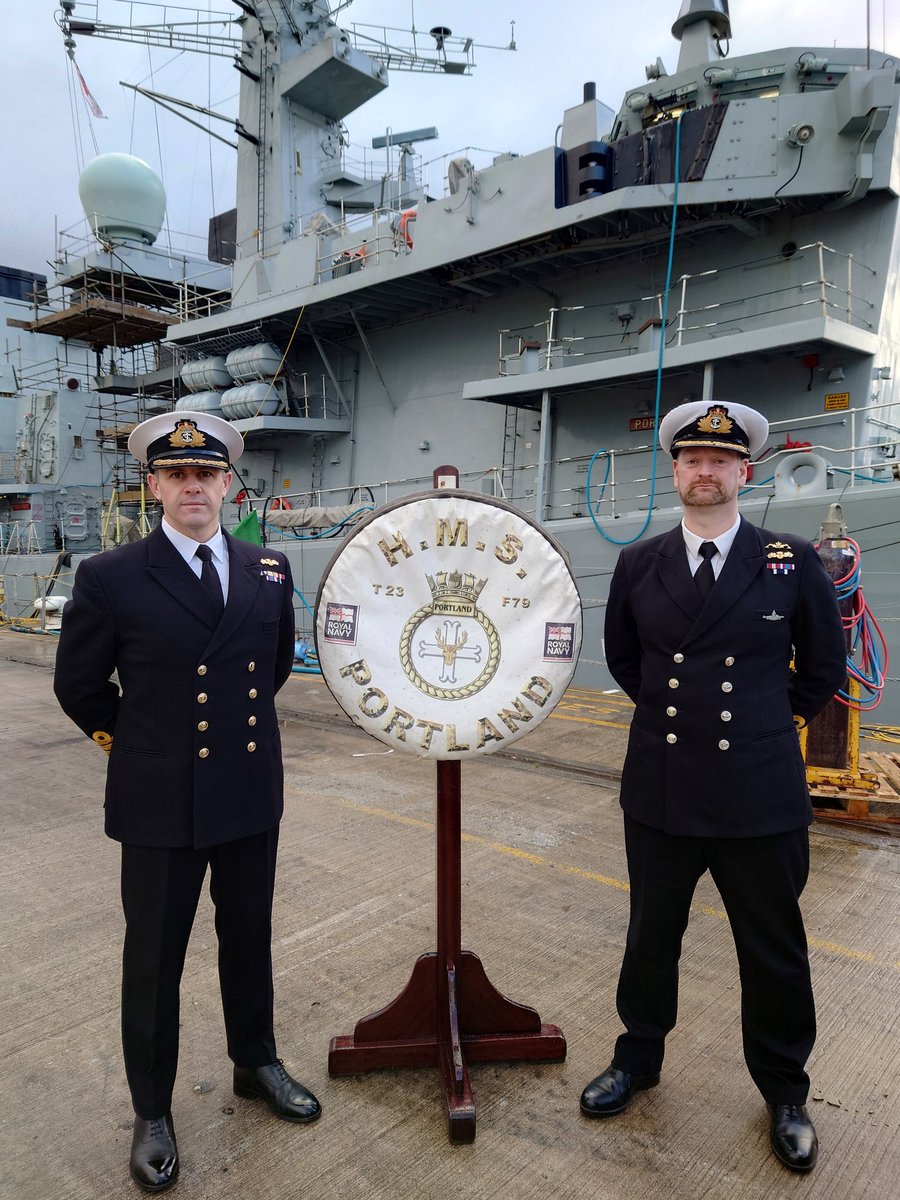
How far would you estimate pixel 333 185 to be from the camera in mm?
16562

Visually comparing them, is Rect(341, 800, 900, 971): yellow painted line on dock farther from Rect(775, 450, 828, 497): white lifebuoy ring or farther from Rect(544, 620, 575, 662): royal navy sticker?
Rect(775, 450, 828, 497): white lifebuoy ring

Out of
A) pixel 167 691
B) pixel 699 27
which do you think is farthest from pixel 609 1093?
pixel 699 27

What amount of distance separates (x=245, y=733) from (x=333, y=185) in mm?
17357

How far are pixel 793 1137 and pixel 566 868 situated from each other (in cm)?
192

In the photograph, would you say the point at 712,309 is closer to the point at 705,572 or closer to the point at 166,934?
the point at 705,572

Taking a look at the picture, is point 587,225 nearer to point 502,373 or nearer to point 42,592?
point 502,373

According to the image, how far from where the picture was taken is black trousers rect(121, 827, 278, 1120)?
1980mm

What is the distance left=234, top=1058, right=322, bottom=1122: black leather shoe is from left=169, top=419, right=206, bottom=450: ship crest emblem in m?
1.78

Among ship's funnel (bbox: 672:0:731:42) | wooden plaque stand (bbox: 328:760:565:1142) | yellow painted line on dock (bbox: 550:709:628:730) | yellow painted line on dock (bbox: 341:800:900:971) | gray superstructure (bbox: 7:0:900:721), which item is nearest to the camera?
wooden plaque stand (bbox: 328:760:565:1142)

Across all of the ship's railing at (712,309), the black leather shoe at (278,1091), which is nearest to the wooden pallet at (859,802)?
the black leather shoe at (278,1091)

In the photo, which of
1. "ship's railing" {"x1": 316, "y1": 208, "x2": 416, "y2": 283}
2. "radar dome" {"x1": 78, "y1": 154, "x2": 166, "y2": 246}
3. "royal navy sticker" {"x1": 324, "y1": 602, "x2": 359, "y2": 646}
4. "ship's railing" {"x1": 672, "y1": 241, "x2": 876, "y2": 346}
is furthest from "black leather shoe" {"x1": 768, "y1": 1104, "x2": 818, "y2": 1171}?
"radar dome" {"x1": 78, "y1": 154, "x2": 166, "y2": 246}

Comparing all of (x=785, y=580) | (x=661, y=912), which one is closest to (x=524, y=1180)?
(x=661, y=912)

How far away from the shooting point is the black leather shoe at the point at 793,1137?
194 cm

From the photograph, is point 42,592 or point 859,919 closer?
point 859,919
